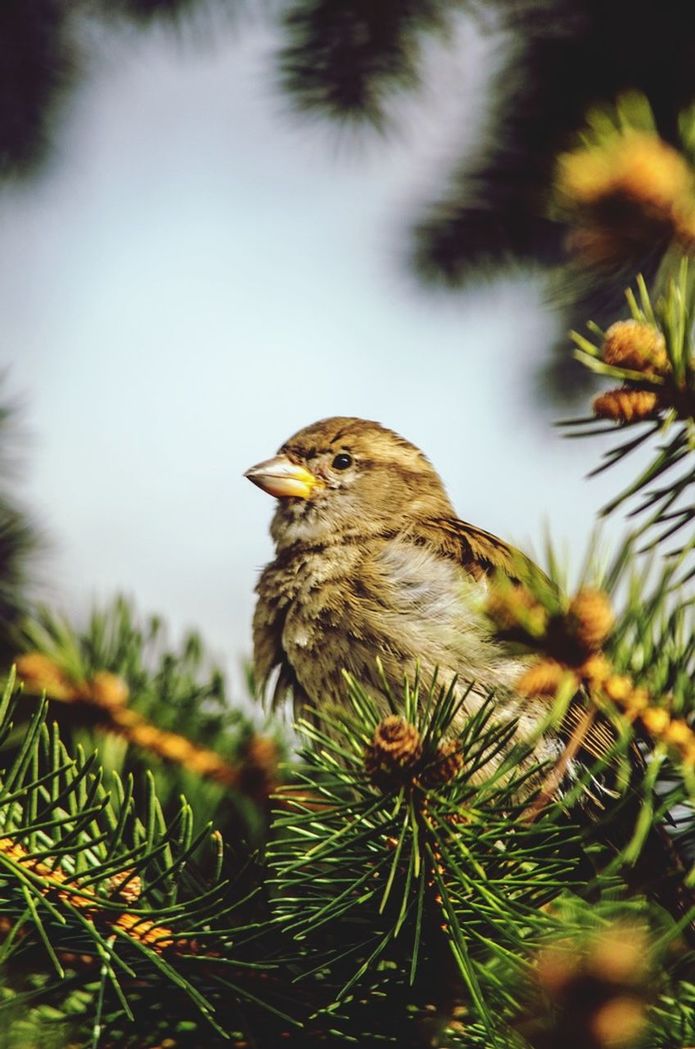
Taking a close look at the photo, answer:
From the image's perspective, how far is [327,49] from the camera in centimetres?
254

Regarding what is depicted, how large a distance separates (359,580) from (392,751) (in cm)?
121

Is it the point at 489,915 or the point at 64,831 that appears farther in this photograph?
the point at 64,831

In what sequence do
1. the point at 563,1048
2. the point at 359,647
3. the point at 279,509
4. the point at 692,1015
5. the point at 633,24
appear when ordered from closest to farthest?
the point at 563,1048, the point at 692,1015, the point at 359,647, the point at 633,24, the point at 279,509

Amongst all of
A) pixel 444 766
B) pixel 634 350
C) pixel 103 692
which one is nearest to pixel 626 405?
pixel 634 350

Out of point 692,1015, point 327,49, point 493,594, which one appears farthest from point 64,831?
point 327,49

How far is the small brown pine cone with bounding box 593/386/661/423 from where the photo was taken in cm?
108

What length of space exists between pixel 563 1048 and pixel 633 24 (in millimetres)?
2270

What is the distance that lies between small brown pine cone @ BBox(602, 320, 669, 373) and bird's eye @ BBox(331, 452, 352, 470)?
5.87 ft

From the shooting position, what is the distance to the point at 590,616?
3.20 ft

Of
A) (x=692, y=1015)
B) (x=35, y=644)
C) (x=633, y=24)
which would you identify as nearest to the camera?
(x=692, y=1015)

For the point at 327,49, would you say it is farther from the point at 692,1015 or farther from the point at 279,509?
the point at 692,1015

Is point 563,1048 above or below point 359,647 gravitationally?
below

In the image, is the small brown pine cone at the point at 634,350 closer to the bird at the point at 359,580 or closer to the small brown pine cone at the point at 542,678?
the small brown pine cone at the point at 542,678

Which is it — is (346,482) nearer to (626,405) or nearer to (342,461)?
(342,461)
